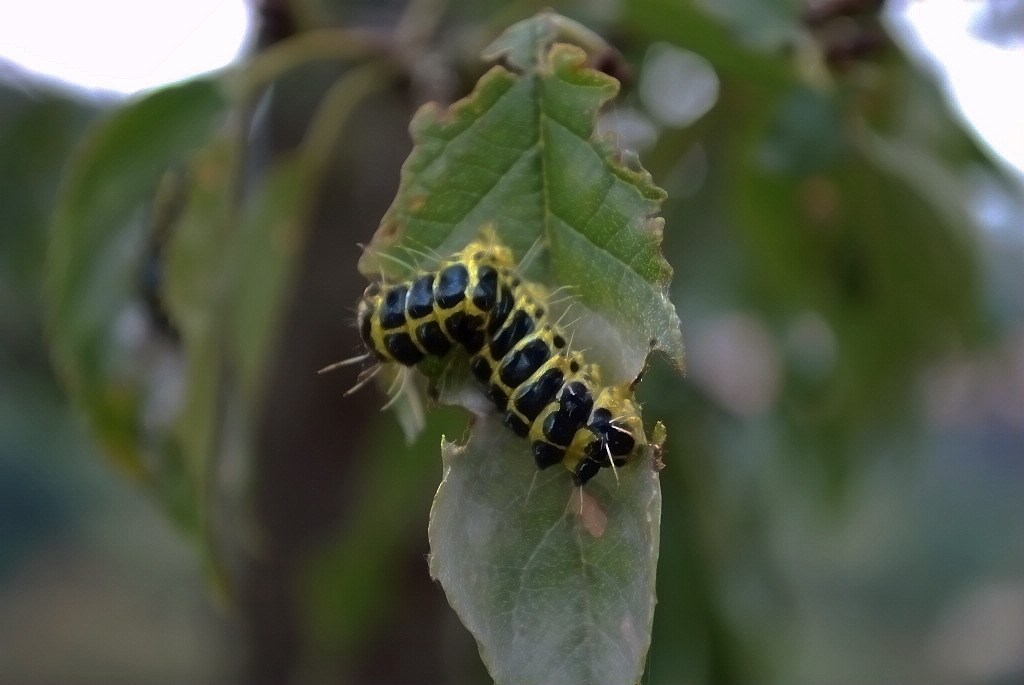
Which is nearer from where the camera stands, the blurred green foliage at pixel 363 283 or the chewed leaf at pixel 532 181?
the chewed leaf at pixel 532 181

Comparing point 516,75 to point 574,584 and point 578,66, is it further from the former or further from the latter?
point 574,584

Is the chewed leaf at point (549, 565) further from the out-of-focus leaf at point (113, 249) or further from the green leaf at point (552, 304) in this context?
the out-of-focus leaf at point (113, 249)

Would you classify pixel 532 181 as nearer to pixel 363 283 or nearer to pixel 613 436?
pixel 613 436

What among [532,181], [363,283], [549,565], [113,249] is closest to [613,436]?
[549,565]

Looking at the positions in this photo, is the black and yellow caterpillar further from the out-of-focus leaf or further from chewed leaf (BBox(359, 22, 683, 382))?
the out-of-focus leaf

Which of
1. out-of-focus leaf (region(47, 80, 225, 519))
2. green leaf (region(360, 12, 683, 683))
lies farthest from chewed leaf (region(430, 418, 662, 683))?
out-of-focus leaf (region(47, 80, 225, 519))

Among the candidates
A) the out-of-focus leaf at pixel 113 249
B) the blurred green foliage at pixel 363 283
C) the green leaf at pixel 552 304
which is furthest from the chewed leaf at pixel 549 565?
the out-of-focus leaf at pixel 113 249

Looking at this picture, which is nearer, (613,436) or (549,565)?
(549,565)
